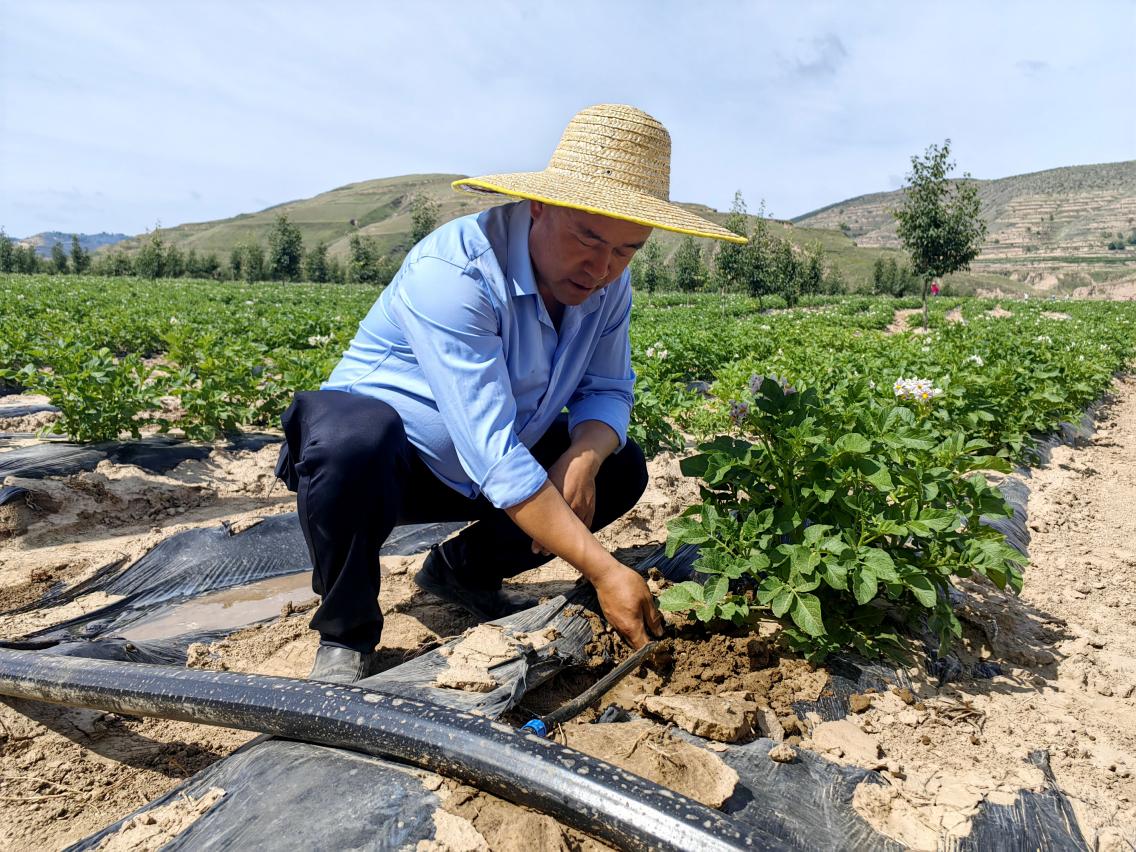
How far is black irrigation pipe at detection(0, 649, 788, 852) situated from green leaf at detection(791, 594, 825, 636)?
0.65 meters

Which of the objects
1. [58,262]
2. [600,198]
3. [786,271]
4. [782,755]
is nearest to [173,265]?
[58,262]

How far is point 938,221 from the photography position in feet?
80.1

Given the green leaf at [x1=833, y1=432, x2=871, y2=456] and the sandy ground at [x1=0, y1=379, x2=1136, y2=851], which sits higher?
the green leaf at [x1=833, y1=432, x2=871, y2=456]

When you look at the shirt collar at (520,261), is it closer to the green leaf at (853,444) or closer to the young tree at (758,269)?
the green leaf at (853,444)

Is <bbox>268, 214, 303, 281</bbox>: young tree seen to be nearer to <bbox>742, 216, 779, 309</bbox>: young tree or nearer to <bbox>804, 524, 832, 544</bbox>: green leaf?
<bbox>742, 216, 779, 309</bbox>: young tree

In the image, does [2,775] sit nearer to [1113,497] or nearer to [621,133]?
[621,133]

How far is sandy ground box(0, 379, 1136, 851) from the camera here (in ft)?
4.83

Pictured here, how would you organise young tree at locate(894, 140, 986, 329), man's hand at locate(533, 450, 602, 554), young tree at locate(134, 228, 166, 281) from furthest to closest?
young tree at locate(134, 228, 166, 281) < young tree at locate(894, 140, 986, 329) < man's hand at locate(533, 450, 602, 554)

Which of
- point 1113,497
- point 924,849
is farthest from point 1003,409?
point 924,849

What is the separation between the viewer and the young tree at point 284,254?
6675 centimetres

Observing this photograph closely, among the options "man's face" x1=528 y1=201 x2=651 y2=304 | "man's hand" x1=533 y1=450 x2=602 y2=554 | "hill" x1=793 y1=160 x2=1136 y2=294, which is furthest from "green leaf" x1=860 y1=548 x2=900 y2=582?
"hill" x1=793 y1=160 x2=1136 y2=294

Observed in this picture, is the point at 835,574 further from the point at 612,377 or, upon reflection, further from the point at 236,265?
the point at 236,265

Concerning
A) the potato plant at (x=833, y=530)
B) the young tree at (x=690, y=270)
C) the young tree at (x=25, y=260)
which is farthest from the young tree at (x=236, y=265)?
the potato plant at (x=833, y=530)

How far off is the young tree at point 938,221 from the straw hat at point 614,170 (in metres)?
25.3
